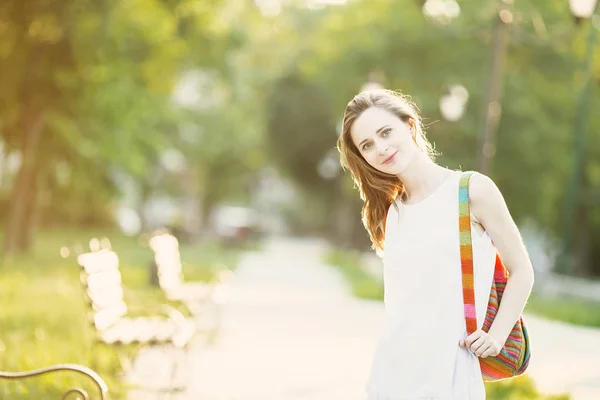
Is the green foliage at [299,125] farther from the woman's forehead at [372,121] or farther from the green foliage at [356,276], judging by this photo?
the woman's forehead at [372,121]

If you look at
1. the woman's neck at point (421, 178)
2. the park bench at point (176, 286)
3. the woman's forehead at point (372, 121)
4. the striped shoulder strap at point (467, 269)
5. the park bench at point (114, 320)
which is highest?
the park bench at point (176, 286)

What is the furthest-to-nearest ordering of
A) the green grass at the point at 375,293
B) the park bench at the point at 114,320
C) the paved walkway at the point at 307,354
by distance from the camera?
the paved walkway at the point at 307,354
the park bench at the point at 114,320
the green grass at the point at 375,293

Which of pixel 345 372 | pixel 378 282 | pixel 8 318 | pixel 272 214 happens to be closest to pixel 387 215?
pixel 345 372

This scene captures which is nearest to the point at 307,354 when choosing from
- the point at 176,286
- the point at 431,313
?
the point at 176,286

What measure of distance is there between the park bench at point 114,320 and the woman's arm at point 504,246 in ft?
15.1

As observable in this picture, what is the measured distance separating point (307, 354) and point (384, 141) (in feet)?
23.9

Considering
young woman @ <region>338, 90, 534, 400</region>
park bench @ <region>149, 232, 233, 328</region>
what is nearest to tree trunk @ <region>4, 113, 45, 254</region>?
park bench @ <region>149, 232, 233, 328</region>

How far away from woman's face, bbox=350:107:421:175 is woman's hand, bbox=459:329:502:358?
2.01 ft

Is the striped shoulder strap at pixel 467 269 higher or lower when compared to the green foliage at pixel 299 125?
lower

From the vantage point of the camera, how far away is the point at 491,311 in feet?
9.98

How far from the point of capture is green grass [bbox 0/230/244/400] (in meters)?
7.26

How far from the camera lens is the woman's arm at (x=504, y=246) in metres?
3.00

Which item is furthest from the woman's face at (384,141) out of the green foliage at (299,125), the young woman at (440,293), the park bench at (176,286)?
the green foliage at (299,125)

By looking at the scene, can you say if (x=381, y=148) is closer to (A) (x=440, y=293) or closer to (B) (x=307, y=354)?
(A) (x=440, y=293)
